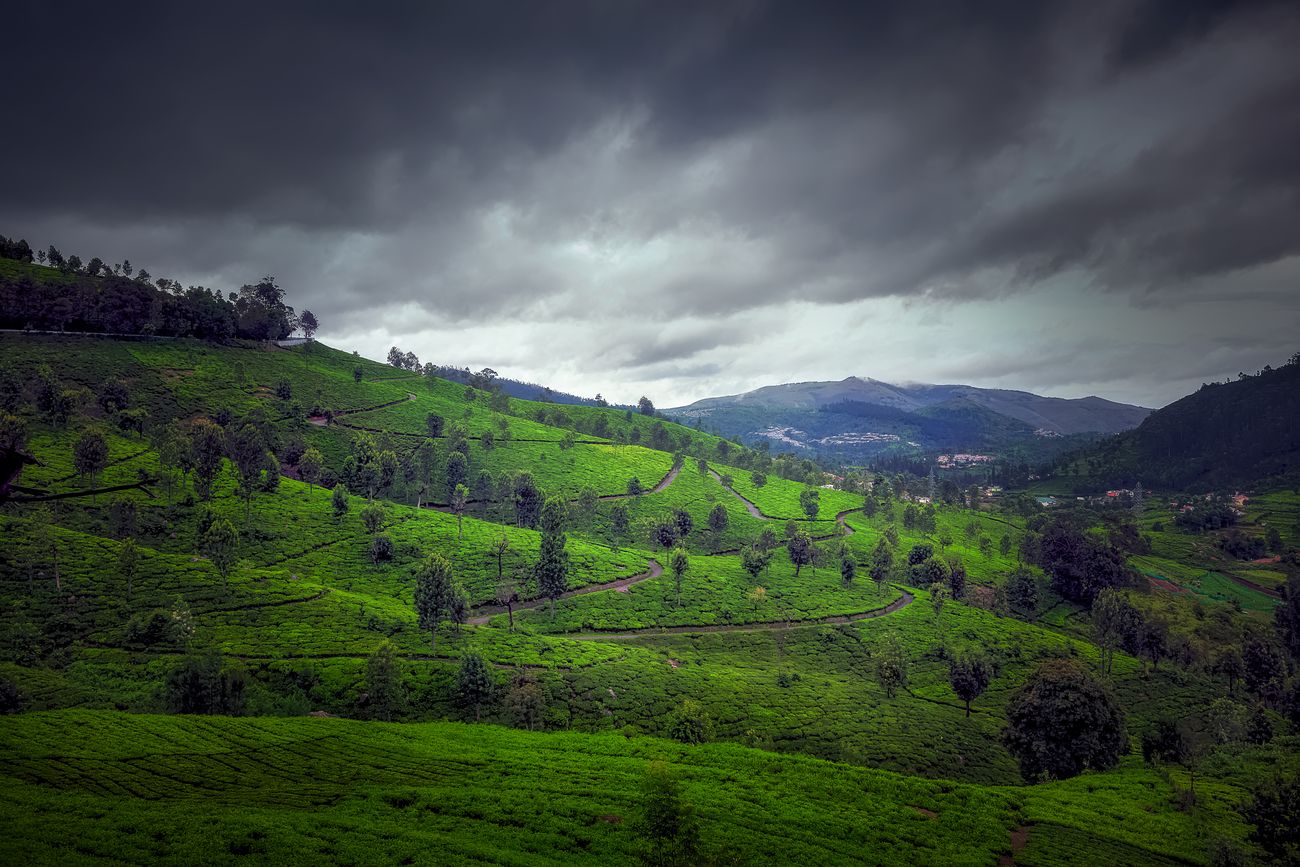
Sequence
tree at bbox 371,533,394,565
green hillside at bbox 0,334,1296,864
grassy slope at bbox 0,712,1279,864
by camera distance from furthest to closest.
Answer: tree at bbox 371,533,394,565, green hillside at bbox 0,334,1296,864, grassy slope at bbox 0,712,1279,864

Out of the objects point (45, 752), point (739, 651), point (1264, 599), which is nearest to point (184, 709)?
point (45, 752)

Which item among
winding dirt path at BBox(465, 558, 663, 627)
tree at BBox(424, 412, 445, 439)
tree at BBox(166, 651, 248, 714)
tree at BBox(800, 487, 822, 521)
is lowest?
winding dirt path at BBox(465, 558, 663, 627)

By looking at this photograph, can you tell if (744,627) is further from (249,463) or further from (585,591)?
(249,463)

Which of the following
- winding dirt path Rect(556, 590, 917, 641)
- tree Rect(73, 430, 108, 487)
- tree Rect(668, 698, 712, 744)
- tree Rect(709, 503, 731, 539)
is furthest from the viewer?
tree Rect(709, 503, 731, 539)

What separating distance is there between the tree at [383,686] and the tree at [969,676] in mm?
62193

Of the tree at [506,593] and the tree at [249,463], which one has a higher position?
the tree at [249,463]

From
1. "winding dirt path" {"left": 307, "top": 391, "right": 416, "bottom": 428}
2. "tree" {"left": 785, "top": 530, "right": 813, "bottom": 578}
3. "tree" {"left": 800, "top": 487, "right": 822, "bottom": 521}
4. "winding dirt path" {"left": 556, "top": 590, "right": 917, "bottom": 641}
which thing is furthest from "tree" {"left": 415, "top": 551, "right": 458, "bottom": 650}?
"tree" {"left": 800, "top": 487, "right": 822, "bottom": 521}

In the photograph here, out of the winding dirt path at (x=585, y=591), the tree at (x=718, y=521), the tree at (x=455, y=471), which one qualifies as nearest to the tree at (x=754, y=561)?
the winding dirt path at (x=585, y=591)

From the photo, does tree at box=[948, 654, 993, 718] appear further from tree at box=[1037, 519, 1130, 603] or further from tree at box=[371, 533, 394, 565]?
tree at box=[371, 533, 394, 565]

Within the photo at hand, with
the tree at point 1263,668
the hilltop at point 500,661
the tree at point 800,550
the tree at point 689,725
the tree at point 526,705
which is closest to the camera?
the hilltop at point 500,661

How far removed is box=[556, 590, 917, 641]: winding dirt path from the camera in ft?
268

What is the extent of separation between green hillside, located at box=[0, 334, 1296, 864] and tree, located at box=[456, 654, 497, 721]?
0.41m

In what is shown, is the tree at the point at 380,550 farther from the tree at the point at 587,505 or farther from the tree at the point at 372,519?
the tree at the point at 587,505

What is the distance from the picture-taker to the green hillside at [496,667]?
33.8m
